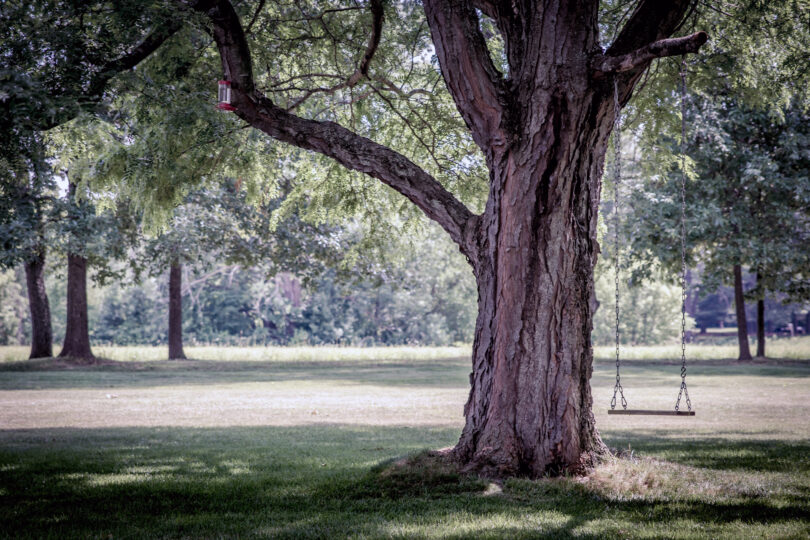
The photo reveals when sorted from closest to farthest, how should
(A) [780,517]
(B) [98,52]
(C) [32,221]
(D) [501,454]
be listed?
(A) [780,517], (D) [501,454], (B) [98,52], (C) [32,221]

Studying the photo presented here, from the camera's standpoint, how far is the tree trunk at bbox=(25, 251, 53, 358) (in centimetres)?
2491

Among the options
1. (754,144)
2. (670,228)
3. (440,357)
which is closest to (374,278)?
(440,357)

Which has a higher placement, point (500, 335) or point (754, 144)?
point (754, 144)

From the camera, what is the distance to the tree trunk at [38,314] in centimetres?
2491

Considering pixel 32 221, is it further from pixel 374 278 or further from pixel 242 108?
pixel 242 108

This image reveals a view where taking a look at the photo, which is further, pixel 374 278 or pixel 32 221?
pixel 374 278

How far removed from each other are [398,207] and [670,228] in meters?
16.2

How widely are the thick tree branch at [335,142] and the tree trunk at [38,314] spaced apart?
20.3 metres

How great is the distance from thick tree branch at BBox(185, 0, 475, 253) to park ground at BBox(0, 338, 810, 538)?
2513 millimetres

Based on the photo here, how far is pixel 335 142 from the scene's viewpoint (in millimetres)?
7594

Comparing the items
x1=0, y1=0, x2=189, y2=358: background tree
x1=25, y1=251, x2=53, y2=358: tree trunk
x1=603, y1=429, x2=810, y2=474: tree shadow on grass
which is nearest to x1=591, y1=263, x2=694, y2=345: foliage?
x1=25, y1=251, x2=53, y2=358: tree trunk

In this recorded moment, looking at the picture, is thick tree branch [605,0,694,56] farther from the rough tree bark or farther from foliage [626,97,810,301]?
foliage [626,97,810,301]

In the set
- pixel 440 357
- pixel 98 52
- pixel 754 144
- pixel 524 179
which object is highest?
pixel 754 144

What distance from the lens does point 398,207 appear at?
11.2 meters
